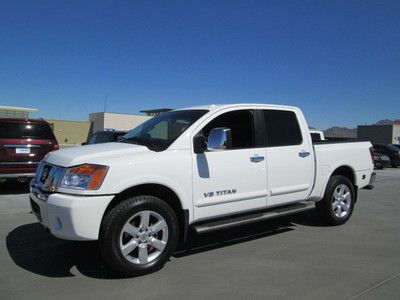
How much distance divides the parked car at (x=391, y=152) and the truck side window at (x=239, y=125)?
72.3ft

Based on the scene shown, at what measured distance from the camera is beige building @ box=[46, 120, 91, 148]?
51500 millimetres

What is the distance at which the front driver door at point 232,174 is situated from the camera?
196 inches

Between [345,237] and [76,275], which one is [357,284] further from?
[76,275]

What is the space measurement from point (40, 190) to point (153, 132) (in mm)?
1690

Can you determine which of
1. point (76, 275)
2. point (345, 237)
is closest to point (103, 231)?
point (76, 275)

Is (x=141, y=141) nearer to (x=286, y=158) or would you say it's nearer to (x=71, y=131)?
(x=286, y=158)

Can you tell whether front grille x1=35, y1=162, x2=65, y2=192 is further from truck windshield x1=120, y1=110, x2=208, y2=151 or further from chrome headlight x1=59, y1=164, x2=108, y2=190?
truck windshield x1=120, y1=110, x2=208, y2=151

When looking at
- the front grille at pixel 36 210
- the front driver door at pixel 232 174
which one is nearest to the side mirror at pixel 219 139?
the front driver door at pixel 232 174

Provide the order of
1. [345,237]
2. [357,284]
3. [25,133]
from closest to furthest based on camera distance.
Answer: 1. [357,284]
2. [345,237]
3. [25,133]

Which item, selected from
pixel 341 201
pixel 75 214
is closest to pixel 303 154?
pixel 341 201

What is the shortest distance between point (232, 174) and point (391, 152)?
23.0 meters

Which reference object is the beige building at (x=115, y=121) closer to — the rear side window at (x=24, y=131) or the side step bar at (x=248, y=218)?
the rear side window at (x=24, y=131)

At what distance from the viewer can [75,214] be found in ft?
13.4

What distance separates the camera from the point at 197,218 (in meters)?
5.00
